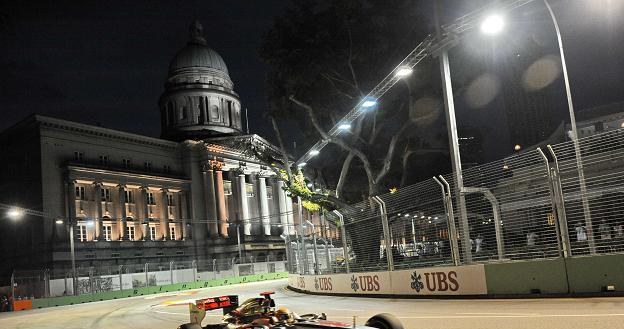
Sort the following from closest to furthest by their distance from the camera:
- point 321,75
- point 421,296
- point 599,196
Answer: point 599,196 → point 421,296 → point 321,75

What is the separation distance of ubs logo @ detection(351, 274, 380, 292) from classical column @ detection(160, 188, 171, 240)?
2388 inches

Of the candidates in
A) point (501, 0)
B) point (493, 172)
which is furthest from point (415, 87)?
point (493, 172)

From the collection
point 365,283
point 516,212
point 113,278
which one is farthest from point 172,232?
point 516,212

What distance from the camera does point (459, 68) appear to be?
29766mm

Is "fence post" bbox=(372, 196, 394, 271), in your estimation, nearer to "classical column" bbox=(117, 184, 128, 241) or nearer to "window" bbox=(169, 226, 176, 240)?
"classical column" bbox=(117, 184, 128, 241)

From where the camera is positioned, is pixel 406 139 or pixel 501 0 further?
pixel 406 139

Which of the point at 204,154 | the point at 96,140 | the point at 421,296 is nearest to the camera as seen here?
the point at 421,296

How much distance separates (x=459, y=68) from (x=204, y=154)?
203ft

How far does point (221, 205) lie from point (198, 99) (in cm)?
2203

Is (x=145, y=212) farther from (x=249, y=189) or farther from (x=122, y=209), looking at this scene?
(x=249, y=189)

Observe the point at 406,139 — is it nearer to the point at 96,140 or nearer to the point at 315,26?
the point at 315,26

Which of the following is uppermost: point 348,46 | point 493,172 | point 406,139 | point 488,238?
point 348,46

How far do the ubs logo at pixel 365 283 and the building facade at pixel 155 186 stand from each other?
3109 cm

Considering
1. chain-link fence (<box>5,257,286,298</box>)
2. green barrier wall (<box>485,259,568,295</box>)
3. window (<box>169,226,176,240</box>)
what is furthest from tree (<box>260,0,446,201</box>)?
window (<box>169,226,176,240</box>)
